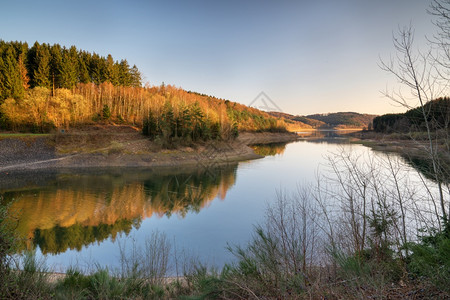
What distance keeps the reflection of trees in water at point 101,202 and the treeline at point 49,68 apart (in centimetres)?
2637

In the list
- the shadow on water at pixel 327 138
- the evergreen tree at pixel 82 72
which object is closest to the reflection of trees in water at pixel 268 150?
the shadow on water at pixel 327 138

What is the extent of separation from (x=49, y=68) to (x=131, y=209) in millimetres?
46854

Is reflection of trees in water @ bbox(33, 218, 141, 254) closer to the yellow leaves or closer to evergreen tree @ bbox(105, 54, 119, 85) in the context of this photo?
the yellow leaves

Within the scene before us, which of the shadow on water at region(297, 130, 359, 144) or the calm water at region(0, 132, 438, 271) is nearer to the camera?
the calm water at region(0, 132, 438, 271)

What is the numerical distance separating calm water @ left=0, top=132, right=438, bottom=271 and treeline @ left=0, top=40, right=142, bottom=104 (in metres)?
24.3

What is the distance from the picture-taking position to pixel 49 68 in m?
48.0

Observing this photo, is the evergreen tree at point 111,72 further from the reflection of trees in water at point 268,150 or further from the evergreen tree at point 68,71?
the reflection of trees in water at point 268,150

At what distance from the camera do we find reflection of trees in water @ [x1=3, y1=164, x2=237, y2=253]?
38.6ft

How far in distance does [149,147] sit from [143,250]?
2793cm

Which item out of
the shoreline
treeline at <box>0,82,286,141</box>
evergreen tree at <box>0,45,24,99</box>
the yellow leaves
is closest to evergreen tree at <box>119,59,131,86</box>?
the yellow leaves

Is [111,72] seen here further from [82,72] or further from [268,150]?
[268,150]

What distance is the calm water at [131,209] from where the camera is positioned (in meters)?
10.6

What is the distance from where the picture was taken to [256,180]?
2525cm

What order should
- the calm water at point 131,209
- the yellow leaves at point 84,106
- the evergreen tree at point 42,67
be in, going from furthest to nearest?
1. the evergreen tree at point 42,67
2. the yellow leaves at point 84,106
3. the calm water at point 131,209
